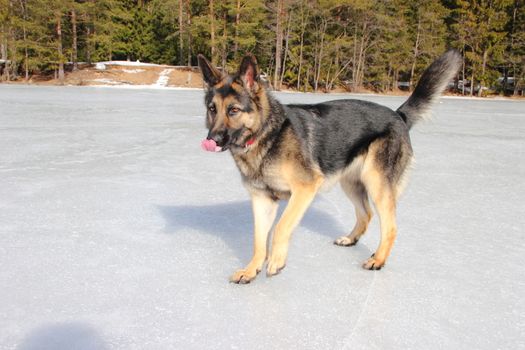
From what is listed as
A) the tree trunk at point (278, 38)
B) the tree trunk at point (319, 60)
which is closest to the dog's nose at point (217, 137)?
the tree trunk at point (278, 38)

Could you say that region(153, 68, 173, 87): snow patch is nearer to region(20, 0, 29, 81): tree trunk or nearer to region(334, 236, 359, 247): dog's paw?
region(20, 0, 29, 81): tree trunk

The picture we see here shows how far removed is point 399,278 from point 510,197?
100 inches

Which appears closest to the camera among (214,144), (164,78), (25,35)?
(214,144)

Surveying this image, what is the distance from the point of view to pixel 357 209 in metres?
3.52

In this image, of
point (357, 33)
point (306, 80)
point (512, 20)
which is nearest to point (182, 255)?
point (306, 80)

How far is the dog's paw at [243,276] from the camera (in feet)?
8.59

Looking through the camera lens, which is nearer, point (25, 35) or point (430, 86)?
point (430, 86)

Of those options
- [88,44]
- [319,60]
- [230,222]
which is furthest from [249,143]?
[88,44]

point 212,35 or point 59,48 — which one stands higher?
point 212,35

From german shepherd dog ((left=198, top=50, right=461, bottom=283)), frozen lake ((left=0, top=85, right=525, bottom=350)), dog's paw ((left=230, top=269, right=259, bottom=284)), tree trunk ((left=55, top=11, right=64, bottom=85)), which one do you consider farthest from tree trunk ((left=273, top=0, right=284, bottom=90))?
dog's paw ((left=230, top=269, right=259, bottom=284))

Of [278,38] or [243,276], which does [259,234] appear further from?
[278,38]

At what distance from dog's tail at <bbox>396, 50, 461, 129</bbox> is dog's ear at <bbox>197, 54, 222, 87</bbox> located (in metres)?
1.67

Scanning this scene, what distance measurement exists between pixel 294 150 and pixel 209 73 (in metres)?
0.84

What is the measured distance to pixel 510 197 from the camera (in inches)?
177
